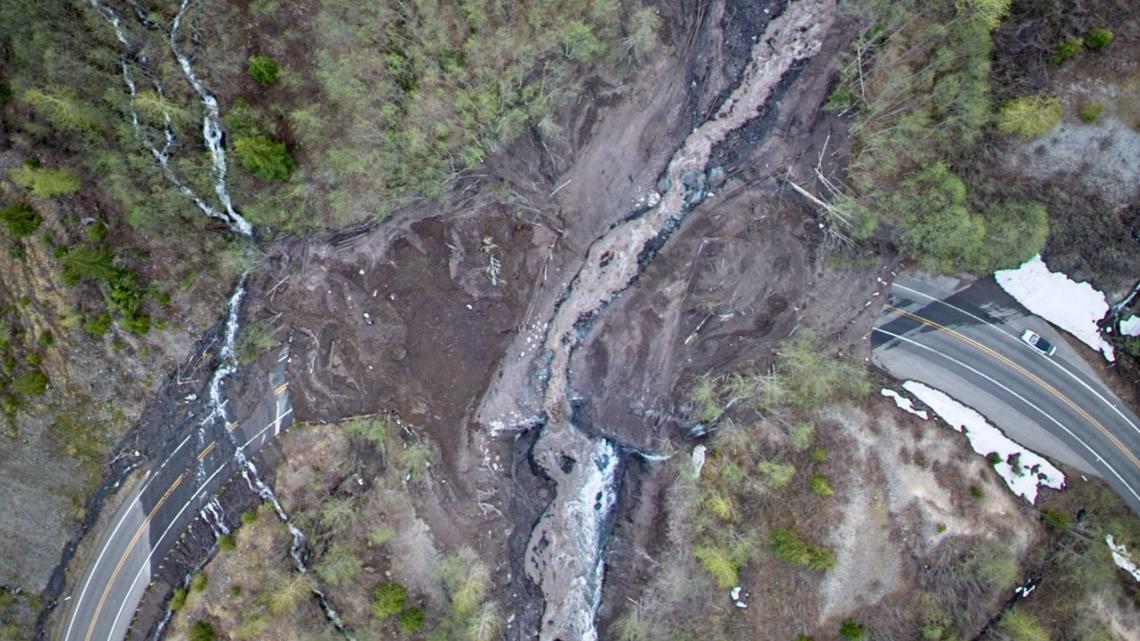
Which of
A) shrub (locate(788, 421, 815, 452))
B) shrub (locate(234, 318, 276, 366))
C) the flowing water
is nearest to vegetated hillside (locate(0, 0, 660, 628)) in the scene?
the flowing water

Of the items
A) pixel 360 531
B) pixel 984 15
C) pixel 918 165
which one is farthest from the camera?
pixel 360 531

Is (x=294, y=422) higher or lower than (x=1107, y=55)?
higher

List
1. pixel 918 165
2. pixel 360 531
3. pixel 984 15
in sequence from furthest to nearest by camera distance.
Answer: pixel 360 531 → pixel 918 165 → pixel 984 15

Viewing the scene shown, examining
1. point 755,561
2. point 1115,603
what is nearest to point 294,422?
point 755,561

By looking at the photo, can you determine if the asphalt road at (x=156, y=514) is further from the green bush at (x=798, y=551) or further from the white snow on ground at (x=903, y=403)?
the white snow on ground at (x=903, y=403)

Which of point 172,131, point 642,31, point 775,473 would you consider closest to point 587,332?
point 775,473

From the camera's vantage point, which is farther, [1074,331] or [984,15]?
[1074,331]

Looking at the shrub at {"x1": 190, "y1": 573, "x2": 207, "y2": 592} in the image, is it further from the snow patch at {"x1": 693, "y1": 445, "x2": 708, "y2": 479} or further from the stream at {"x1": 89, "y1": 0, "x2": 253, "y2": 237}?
the snow patch at {"x1": 693, "y1": 445, "x2": 708, "y2": 479}

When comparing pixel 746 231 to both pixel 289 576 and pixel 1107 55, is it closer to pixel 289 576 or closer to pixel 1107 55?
pixel 1107 55
